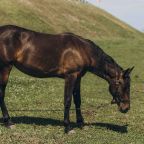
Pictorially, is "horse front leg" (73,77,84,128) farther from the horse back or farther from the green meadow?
the horse back

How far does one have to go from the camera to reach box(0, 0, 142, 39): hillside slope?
8319 centimetres

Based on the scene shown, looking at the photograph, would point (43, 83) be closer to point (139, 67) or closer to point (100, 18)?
point (139, 67)

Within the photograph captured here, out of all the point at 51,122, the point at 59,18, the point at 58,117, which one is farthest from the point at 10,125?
the point at 59,18

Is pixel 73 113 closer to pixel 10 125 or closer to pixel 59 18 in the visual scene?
pixel 10 125

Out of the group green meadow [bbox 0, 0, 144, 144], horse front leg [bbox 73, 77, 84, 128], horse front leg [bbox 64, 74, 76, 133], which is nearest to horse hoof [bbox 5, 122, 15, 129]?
green meadow [bbox 0, 0, 144, 144]

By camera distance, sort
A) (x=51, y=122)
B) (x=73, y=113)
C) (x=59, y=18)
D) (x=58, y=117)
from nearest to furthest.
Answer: (x=51, y=122), (x=58, y=117), (x=73, y=113), (x=59, y=18)

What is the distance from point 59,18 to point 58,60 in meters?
77.2

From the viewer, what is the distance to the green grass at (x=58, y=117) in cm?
1595

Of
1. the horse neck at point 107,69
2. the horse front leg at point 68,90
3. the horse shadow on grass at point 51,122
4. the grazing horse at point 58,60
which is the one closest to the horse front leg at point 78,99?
the grazing horse at point 58,60

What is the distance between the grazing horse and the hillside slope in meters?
62.4

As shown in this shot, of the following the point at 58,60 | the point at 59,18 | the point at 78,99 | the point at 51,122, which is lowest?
the point at 59,18

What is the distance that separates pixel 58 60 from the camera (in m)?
16.8

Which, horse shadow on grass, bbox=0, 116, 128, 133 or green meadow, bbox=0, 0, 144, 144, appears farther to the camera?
horse shadow on grass, bbox=0, 116, 128, 133

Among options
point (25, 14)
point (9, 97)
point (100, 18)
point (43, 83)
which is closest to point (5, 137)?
point (9, 97)
